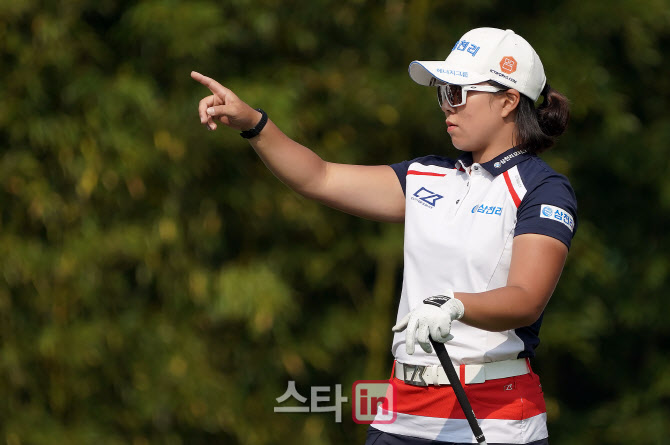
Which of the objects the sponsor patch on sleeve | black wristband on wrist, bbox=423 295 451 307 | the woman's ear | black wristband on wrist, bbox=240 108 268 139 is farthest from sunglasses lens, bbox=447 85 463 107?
black wristband on wrist, bbox=423 295 451 307

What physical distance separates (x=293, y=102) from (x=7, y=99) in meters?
1.44

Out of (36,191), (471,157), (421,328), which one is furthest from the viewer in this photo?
(36,191)

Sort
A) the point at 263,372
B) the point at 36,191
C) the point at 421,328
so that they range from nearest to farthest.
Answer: the point at 421,328 < the point at 36,191 < the point at 263,372

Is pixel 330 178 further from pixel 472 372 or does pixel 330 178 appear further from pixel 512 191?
pixel 472 372

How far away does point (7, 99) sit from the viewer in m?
5.01

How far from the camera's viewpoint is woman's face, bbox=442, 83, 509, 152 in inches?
94.0

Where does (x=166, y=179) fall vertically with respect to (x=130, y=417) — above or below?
above

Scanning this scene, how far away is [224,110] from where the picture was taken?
2473 mm

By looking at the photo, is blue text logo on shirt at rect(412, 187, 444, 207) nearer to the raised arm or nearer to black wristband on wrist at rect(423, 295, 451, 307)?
the raised arm

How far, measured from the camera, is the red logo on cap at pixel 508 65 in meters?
2.37

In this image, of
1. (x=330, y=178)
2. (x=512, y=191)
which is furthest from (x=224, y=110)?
(x=512, y=191)

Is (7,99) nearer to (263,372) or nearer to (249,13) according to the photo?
(249,13)

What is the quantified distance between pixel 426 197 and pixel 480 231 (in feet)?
0.75

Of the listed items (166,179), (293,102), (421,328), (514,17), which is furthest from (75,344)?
(421,328)
